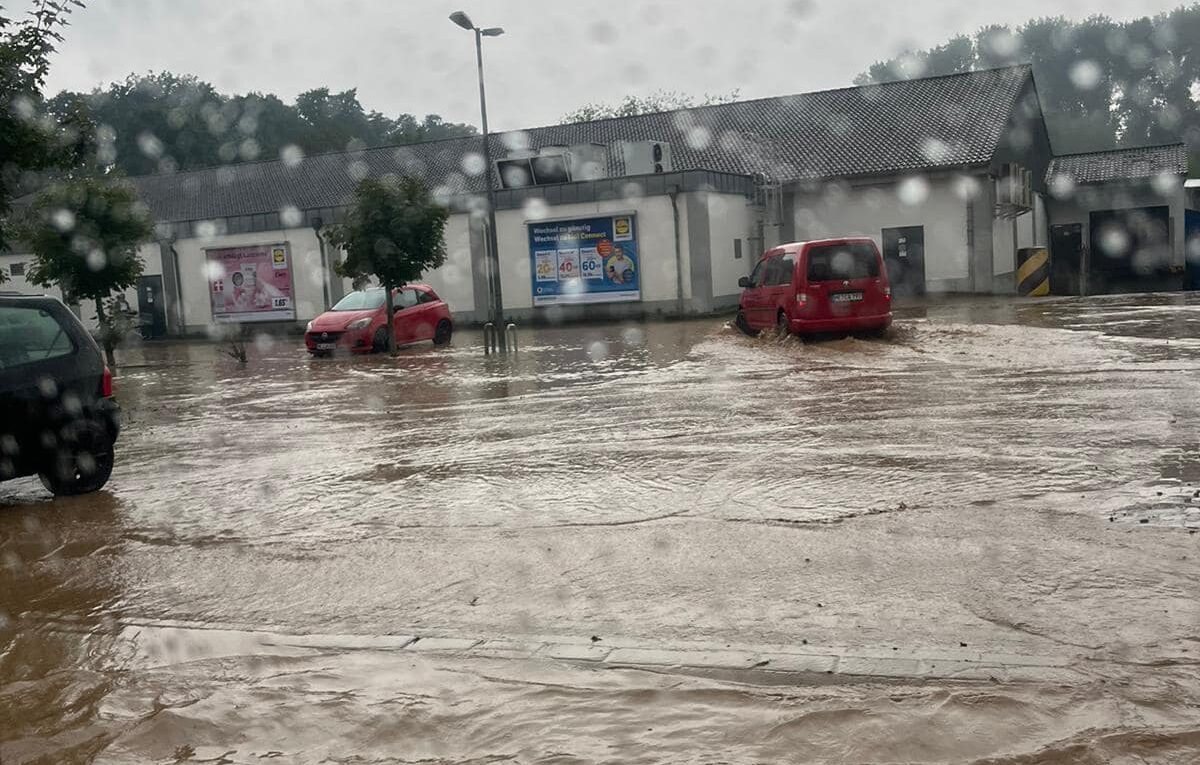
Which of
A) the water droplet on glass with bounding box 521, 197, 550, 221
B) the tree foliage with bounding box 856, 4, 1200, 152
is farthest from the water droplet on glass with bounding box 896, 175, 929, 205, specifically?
the tree foliage with bounding box 856, 4, 1200, 152

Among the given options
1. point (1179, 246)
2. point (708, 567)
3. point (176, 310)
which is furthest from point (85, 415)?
point (1179, 246)

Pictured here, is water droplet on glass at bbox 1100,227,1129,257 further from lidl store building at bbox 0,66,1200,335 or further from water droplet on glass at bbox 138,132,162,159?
water droplet on glass at bbox 138,132,162,159

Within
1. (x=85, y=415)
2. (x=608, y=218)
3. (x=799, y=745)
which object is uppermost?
(x=608, y=218)

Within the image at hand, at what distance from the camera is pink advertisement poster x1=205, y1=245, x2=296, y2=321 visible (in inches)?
1502

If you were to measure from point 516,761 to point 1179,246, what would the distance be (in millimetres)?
40848

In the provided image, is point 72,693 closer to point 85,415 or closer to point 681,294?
point 85,415

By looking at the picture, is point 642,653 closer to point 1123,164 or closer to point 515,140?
point 515,140

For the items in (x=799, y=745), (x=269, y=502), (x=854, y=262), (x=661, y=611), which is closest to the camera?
(x=799, y=745)

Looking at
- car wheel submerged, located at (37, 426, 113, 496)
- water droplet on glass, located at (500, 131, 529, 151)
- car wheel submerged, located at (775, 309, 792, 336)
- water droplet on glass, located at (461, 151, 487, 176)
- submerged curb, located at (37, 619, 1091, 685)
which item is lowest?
submerged curb, located at (37, 619, 1091, 685)

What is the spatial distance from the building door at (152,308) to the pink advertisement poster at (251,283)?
2.27 metres

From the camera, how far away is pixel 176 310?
132 feet

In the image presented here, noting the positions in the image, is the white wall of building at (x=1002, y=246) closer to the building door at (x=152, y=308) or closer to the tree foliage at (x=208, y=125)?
the building door at (x=152, y=308)

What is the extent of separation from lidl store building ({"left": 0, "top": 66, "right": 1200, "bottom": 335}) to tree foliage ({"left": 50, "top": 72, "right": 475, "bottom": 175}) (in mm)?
22774

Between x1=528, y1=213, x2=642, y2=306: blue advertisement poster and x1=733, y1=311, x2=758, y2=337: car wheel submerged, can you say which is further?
x1=528, y1=213, x2=642, y2=306: blue advertisement poster
